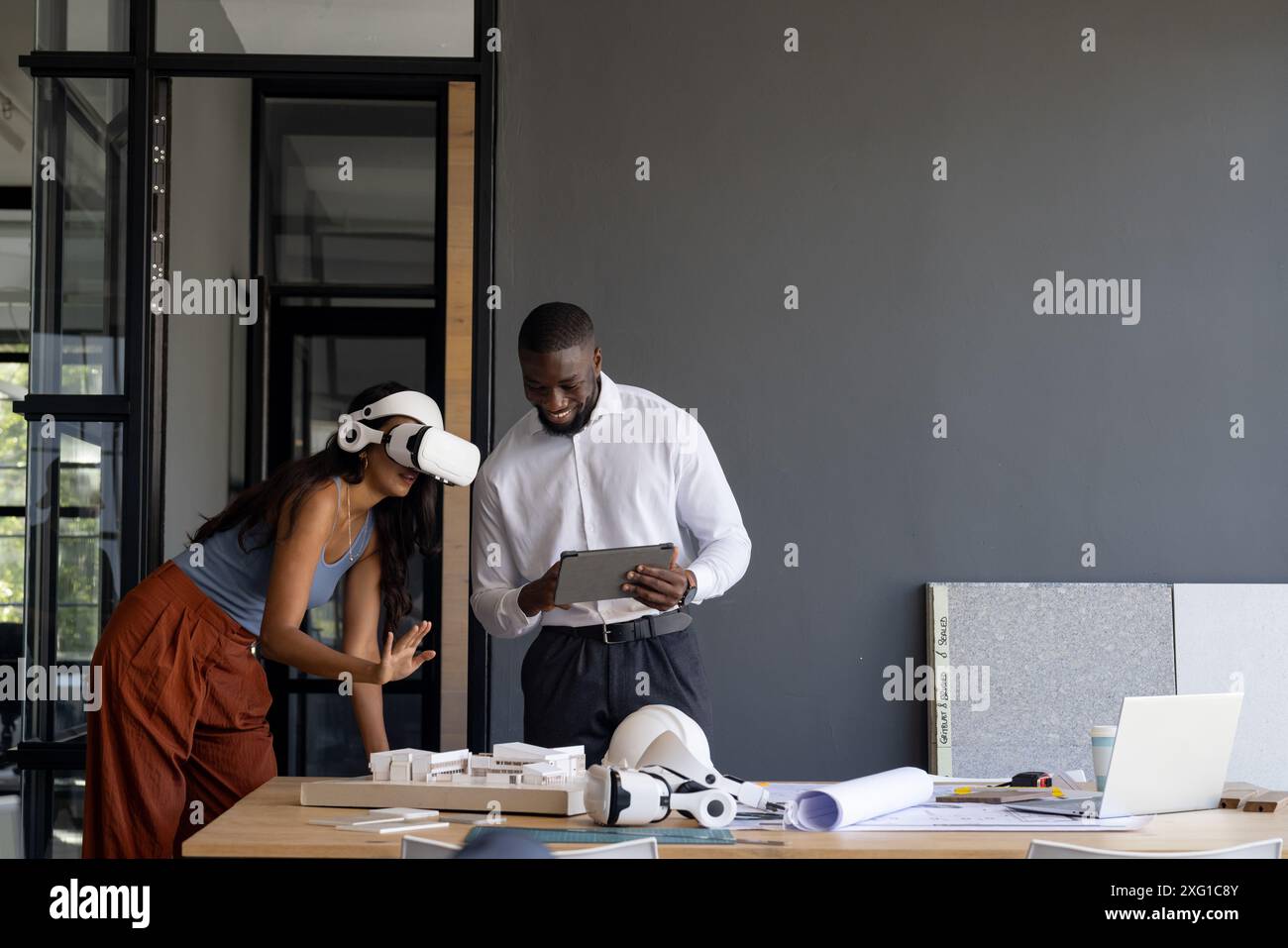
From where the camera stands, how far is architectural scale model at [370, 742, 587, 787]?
215 cm

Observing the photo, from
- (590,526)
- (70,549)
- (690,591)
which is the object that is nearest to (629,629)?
(690,591)

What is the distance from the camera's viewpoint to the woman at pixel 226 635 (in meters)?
2.71

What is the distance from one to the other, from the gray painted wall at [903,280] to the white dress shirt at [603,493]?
0.75m

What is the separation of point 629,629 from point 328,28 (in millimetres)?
2312

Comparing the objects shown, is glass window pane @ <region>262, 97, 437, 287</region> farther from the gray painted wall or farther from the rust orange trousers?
the rust orange trousers

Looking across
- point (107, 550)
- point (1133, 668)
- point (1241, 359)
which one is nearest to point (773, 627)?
point (1133, 668)

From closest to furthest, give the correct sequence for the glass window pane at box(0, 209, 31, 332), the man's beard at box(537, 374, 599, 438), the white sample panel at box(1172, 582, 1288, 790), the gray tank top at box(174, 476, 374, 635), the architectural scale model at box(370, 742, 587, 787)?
the architectural scale model at box(370, 742, 587, 787)
the gray tank top at box(174, 476, 374, 635)
the man's beard at box(537, 374, 599, 438)
the white sample panel at box(1172, 582, 1288, 790)
the glass window pane at box(0, 209, 31, 332)

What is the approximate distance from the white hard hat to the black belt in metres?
0.62

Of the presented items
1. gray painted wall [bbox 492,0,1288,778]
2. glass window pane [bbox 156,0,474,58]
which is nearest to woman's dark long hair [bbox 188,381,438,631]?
gray painted wall [bbox 492,0,1288,778]

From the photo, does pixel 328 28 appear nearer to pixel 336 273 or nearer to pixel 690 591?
pixel 336 273

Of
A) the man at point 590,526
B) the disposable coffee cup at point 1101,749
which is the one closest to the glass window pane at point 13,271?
the man at point 590,526

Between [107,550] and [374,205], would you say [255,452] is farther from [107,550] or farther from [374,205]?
[107,550]

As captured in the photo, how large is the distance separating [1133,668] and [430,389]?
3.47 meters

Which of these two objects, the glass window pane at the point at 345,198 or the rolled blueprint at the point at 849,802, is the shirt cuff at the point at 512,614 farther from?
the glass window pane at the point at 345,198
